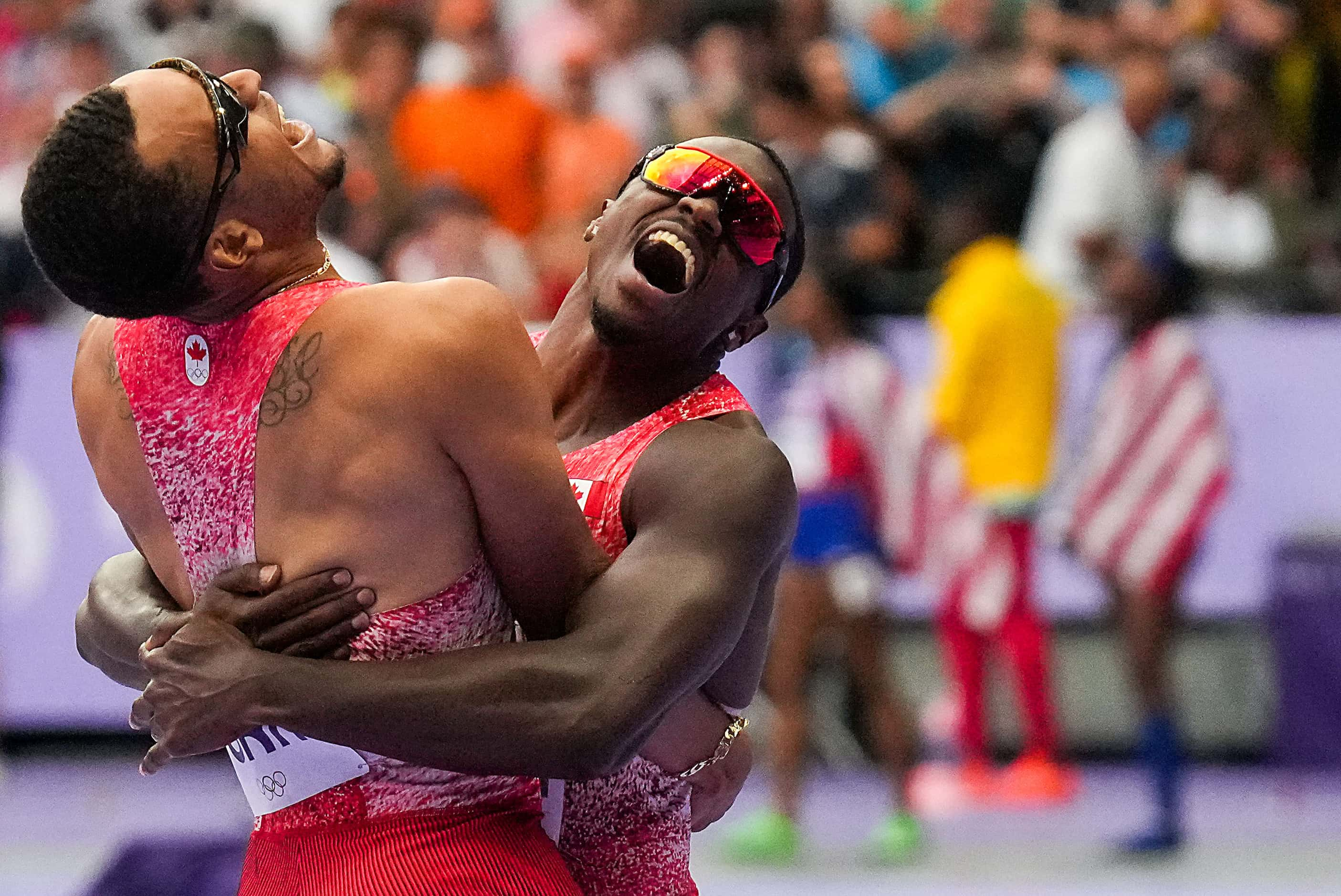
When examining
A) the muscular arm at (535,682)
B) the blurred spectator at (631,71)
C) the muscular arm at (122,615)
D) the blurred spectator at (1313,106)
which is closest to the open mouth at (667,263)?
the muscular arm at (535,682)

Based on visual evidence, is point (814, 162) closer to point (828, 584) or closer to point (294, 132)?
point (828, 584)

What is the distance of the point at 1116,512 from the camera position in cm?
670

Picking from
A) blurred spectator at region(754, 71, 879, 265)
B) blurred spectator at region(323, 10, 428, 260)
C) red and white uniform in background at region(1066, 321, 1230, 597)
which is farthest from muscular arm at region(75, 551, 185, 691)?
blurred spectator at region(754, 71, 879, 265)

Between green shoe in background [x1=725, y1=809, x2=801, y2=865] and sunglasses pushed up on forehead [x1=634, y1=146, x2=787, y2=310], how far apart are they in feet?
13.5

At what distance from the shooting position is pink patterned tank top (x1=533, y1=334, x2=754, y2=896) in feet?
7.86

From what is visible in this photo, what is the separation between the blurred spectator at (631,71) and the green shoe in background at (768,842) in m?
3.39

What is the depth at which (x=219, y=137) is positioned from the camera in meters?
1.97

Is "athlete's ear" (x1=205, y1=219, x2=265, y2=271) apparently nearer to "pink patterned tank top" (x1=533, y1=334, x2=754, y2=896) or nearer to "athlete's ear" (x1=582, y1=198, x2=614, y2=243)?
"pink patterned tank top" (x1=533, y1=334, x2=754, y2=896)

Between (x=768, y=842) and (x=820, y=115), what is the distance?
123 inches

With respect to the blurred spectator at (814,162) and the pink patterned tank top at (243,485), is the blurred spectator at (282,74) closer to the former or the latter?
the blurred spectator at (814,162)

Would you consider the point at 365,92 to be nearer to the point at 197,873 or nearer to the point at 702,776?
the point at 197,873

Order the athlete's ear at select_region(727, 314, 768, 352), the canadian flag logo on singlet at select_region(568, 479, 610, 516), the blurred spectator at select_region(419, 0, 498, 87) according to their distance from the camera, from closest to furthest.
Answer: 1. the canadian flag logo on singlet at select_region(568, 479, 610, 516)
2. the athlete's ear at select_region(727, 314, 768, 352)
3. the blurred spectator at select_region(419, 0, 498, 87)

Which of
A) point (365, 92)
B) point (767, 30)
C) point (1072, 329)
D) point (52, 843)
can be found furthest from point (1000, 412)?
point (52, 843)

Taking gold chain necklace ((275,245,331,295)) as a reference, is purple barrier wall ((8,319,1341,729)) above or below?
below
